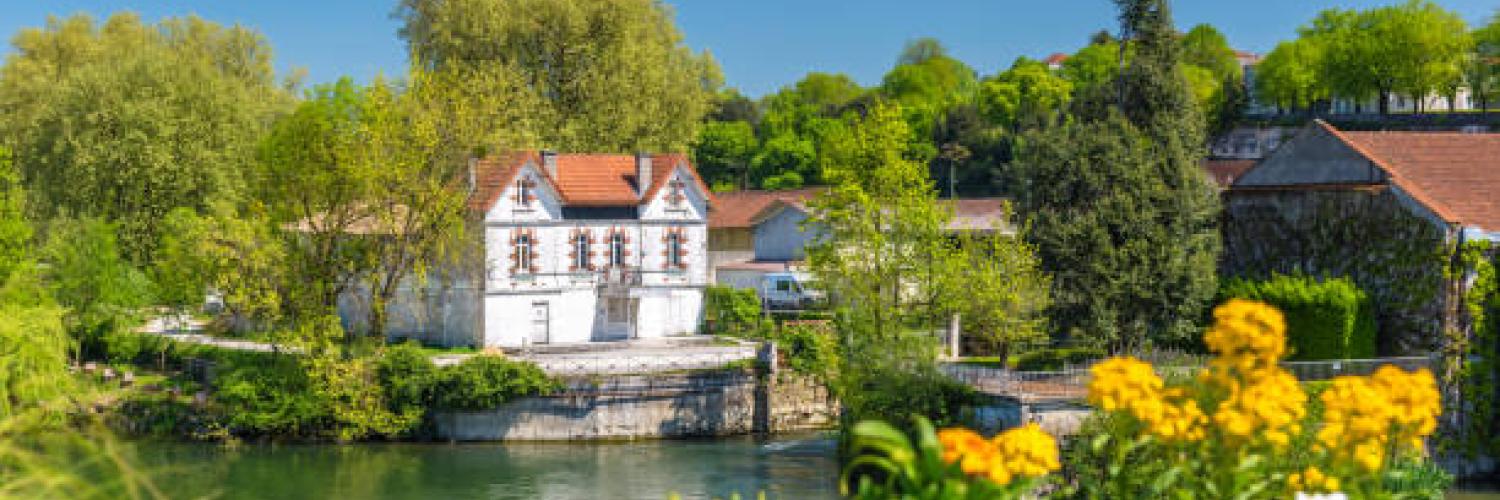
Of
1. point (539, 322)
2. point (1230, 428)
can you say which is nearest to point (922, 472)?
point (1230, 428)

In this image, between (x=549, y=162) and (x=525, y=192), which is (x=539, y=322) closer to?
(x=525, y=192)

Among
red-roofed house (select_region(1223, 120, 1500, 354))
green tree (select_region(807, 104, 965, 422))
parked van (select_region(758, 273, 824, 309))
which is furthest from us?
parked van (select_region(758, 273, 824, 309))

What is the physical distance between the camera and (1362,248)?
2969cm

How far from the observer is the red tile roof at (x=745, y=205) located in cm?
5788

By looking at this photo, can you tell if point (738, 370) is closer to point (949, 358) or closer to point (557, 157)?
point (949, 358)

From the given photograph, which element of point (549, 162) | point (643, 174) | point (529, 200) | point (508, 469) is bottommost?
point (508, 469)

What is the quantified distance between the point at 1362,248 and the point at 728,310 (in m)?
20.4

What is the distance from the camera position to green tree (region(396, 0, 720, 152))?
51.4 m

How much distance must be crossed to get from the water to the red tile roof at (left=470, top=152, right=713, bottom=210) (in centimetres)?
880

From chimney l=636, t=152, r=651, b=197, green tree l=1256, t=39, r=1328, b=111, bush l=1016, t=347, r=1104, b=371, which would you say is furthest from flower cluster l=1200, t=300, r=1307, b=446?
green tree l=1256, t=39, r=1328, b=111

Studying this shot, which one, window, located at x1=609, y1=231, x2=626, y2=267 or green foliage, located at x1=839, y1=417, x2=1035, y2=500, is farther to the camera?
window, located at x1=609, y1=231, x2=626, y2=267

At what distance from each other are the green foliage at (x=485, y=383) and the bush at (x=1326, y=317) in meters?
17.2

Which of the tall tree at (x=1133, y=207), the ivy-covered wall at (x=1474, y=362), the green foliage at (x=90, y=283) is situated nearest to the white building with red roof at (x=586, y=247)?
the green foliage at (x=90, y=283)

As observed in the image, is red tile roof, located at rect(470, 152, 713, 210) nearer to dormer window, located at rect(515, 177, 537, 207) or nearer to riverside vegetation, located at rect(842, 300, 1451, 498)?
dormer window, located at rect(515, 177, 537, 207)
